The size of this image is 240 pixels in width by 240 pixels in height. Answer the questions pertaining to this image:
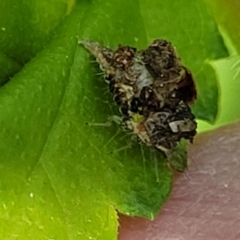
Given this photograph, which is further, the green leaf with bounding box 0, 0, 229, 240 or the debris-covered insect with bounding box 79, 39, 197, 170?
the debris-covered insect with bounding box 79, 39, 197, 170

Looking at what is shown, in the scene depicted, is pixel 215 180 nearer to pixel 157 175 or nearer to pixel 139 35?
pixel 157 175

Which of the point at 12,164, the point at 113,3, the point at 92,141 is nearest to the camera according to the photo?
the point at 12,164

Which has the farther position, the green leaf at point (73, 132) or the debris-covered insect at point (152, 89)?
the debris-covered insect at point (152, 89)

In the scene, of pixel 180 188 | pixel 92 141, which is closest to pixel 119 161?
pixel 92 141

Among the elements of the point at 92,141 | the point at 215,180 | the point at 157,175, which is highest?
the point at 92,141
